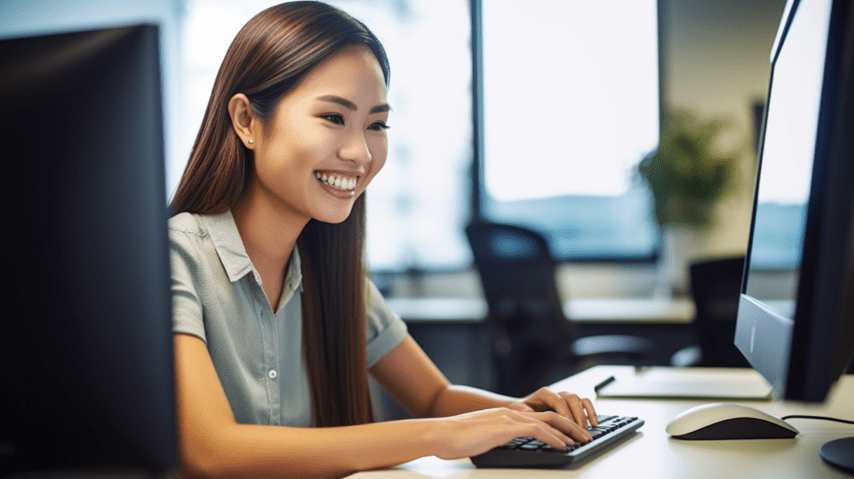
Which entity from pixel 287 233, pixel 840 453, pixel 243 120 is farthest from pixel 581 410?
pixel 243 120

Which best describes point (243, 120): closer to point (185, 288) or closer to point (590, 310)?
point (185, 288)

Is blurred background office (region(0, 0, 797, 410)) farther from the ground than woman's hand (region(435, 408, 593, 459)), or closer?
farther from the ground

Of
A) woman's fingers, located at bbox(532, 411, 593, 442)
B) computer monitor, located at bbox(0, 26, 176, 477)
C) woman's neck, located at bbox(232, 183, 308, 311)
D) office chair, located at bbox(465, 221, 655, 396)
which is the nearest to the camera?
computer monitor, located at bbox(0, 26, 176, 477)

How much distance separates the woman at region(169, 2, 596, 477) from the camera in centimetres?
106

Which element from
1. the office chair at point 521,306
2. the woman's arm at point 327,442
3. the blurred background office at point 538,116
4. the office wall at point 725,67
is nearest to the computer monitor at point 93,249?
the woman's arm at point 327,442

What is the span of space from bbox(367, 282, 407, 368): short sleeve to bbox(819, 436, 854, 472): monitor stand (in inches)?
29.6

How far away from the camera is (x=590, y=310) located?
320 cm

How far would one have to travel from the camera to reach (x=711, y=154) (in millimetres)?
3125

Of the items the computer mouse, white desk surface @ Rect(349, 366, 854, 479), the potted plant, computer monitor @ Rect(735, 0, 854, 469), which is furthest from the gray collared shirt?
the potted plant

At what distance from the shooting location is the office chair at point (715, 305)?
243 cm

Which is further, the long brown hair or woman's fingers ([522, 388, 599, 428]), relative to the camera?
the long brown hair

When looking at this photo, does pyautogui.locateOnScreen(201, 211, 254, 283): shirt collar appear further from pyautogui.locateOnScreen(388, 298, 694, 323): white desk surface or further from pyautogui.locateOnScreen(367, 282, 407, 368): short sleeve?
pyautogui.locateOnScreen(388, 298, 694, 323): white desk surface

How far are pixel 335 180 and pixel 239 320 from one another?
27 cm

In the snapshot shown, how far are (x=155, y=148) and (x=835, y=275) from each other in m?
0.50
